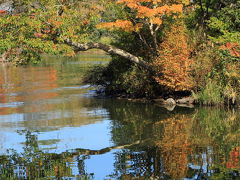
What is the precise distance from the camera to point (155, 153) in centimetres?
1367

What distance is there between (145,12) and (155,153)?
34.9 feet

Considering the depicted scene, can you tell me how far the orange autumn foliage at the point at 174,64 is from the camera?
23.8 metres

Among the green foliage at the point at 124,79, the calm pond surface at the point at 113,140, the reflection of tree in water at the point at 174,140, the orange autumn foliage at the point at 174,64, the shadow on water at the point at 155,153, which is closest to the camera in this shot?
the shadow on water at the point at 155,153

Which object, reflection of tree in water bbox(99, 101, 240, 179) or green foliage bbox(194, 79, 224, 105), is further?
green foliage bbox(194, 79, 224, 105)

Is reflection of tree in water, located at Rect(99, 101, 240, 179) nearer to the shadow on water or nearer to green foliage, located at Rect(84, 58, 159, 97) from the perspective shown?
the shadow on water

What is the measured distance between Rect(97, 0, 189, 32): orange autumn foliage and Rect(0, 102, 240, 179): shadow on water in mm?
5259

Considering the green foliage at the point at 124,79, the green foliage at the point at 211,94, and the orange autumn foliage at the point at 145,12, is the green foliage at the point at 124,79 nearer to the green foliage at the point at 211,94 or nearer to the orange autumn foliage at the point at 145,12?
the orange autumn foliage at the point at 145,12

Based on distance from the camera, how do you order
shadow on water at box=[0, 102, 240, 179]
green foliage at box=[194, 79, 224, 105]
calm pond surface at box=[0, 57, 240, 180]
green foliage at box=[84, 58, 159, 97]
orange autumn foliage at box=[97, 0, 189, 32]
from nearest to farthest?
1. shadow on water at box=[0, 102, 240, 179]
2. calm pond surface at box=[0, 57, 240, 180]
3. green foliage at box=[194, 79, 224, 105]
4. orange autumn foliage at box=[97, 0, 189, 32]
5. green foliage at box=[84, 58, 159, 97]

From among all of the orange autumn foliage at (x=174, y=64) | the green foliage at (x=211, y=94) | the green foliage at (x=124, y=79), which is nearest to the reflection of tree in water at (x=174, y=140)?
the green foliage at (x=211, y=94)

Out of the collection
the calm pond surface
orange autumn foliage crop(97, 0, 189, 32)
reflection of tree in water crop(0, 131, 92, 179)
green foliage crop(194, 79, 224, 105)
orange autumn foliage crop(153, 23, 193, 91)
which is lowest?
reflection of tree in water crop(0, 131, 92, 179)

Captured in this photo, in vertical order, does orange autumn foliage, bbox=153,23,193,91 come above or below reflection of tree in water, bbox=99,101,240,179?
above

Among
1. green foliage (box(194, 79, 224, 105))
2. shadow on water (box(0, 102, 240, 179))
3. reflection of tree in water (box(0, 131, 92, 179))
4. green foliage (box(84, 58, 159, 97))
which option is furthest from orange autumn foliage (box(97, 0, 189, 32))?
reflection of tree in water (box(0, 131, 92, 179))

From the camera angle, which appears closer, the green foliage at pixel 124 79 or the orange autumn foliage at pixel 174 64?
the orange autumn foliage at pixel 174 64

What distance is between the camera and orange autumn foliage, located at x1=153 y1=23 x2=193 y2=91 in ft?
78.1
